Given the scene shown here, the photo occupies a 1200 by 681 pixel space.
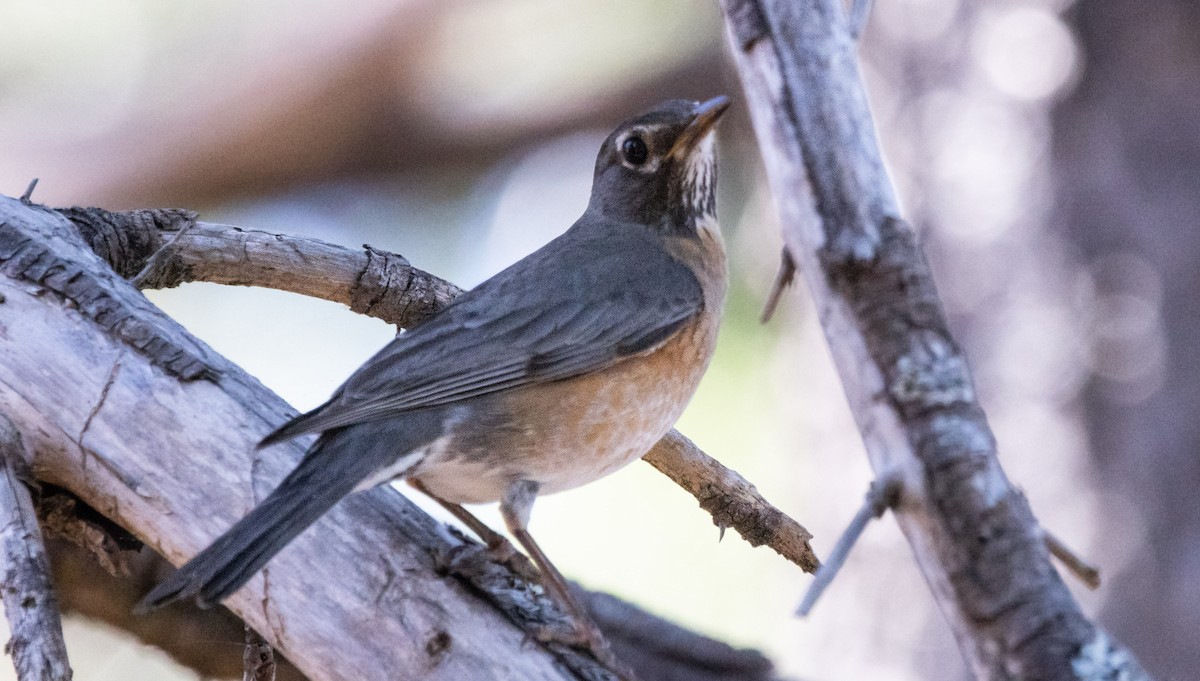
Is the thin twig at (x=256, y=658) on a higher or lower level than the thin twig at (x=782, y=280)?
lower

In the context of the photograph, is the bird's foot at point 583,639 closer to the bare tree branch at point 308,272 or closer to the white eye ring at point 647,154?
the bare tree branch at point 308,272

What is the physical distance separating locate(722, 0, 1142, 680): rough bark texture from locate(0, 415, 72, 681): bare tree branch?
1.76m

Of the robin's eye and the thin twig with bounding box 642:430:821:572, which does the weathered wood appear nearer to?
the thin twig with bounding box 642:430:821:572

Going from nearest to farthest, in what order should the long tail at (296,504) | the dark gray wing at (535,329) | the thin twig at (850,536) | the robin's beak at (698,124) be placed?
the thin twig at (850,536) < the long tail at (296,504) < the dark gray wing at (535,329) < the robin's beak at (698,124)

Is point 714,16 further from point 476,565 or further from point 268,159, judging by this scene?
point 476,565

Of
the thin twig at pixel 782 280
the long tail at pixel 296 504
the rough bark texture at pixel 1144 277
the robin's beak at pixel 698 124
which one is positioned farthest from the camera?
the rough bark texture at pixel 1144 277

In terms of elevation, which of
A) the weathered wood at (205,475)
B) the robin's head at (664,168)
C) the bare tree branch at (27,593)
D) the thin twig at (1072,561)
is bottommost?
the bare tree branch at (27,593)

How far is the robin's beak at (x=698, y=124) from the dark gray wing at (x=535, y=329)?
A: 323 millimetres

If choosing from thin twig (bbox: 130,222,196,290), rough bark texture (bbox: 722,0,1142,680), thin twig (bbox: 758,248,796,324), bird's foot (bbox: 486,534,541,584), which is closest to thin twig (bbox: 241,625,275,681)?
bird's foot (bbox: 486,534,541,584)

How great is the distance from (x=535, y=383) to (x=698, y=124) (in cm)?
116

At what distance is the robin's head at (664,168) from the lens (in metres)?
3.96

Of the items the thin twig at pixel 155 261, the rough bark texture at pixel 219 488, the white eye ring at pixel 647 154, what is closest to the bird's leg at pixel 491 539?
the rough bark texture at pixel 219 488

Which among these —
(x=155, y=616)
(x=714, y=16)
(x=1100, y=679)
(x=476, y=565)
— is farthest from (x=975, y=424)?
(x=714, y=16)

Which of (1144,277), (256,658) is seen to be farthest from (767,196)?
(256,658)
